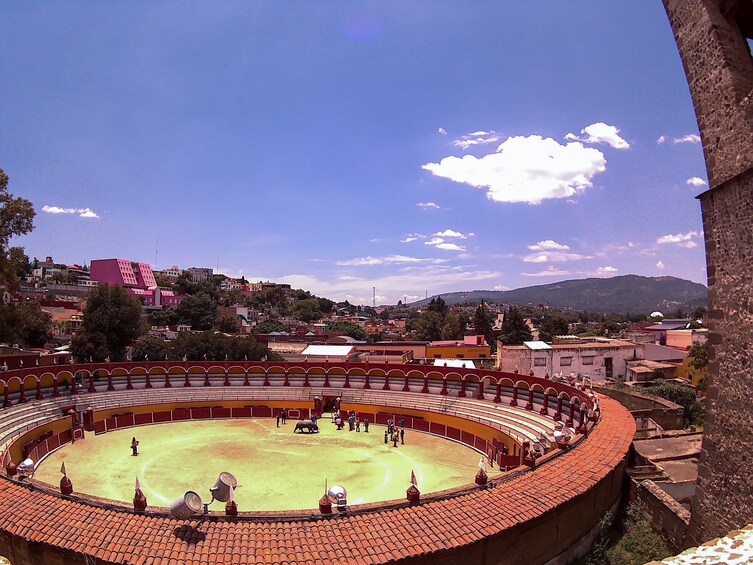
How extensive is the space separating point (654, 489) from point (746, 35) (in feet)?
43.9

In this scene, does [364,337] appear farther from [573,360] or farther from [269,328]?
[573,360]

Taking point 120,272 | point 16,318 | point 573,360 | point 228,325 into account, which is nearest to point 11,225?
point 16,318

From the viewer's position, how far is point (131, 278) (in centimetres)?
14000

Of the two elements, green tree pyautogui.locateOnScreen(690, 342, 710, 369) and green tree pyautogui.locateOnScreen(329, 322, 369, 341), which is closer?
green tree pyautogui.locateOnScreen(690, 342, 710, 369)

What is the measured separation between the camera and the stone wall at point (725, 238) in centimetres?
1194

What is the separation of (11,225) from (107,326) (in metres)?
17.1

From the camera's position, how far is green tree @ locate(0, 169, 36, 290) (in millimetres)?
39781

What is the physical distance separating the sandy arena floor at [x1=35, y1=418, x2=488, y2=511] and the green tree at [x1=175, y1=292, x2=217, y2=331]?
9173 cm

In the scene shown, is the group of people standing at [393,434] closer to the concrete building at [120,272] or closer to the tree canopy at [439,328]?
the tree canopy at [439,328]

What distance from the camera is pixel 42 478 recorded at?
76.5 ft

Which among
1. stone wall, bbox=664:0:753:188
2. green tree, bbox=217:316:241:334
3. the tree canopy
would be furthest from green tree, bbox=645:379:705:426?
green tree, bbox=217:316:241:334

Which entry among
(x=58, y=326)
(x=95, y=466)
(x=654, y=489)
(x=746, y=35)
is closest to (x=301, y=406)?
(x=95, y=466)

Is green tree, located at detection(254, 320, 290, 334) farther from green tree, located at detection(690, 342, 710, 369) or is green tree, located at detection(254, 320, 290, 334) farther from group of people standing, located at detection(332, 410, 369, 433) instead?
green tree, located at detection(690, 342, 710, 369)

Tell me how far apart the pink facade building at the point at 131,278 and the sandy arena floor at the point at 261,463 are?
11113 centimetres
